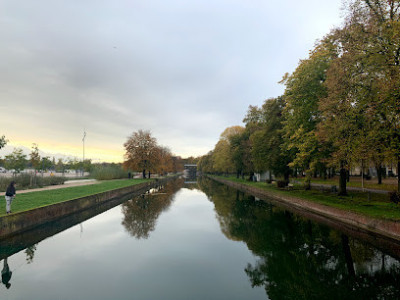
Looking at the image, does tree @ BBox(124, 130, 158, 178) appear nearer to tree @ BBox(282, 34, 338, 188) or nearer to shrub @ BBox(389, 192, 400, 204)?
tree @ BBox(282, 34, 338, 188)

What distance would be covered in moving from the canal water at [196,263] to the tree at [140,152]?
4527 centimetres

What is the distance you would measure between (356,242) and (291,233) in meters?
3.53

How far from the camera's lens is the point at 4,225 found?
12305 mm

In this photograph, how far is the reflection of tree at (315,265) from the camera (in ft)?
25.1

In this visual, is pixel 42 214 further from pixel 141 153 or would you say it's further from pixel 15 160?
pixel 141 153

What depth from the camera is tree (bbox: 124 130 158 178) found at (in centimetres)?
6166

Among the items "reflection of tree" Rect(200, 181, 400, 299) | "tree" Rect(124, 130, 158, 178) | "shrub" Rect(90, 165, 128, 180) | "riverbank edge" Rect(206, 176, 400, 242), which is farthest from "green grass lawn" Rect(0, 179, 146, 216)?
"tree" Rect(124, 130, 158, 178)

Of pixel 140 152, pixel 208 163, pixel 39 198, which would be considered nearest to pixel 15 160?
pixel 140 152

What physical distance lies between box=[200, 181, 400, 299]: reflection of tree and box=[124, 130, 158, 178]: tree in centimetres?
4944

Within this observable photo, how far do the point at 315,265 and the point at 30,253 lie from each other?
13.2 metres

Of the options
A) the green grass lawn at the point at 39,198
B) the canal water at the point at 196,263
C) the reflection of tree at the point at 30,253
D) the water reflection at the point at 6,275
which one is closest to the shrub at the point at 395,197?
the canal water at the point at 196,263

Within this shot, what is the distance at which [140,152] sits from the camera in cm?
6244

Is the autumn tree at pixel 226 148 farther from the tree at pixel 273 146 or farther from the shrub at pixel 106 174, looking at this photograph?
the tree at pixel 273 146

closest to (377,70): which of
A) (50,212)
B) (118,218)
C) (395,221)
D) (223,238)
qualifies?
(395,221)
